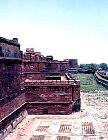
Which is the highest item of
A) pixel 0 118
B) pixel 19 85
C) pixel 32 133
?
pixel 19 85

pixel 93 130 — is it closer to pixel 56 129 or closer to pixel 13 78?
pixel 56 129

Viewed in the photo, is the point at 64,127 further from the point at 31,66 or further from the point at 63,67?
the point at 63,67

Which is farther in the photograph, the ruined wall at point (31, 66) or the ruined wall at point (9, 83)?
the ruined wall at point (31, 66)

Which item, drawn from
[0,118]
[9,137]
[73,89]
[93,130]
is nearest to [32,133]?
[9,137]

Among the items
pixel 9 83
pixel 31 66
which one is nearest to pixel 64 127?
pixel 9 83

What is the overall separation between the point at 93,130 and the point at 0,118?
5586mm

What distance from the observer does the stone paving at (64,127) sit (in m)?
14.5

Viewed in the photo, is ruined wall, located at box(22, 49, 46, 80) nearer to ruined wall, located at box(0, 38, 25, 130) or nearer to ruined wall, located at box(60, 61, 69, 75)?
ruined wall, located at box(0, 38, 25, 130)

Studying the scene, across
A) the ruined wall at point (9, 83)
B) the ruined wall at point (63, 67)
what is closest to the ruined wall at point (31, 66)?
the ruined wall at point (9, 83)

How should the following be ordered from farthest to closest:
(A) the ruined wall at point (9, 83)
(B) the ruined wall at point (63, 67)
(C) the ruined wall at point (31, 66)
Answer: (B) the ruined wall at point (63, 67) < (C) the ruined wall at point (31, 66) < (A) the ruined wall at point (9, 83)

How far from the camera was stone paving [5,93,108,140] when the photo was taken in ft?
47.4

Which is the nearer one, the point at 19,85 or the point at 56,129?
the point at 56,129

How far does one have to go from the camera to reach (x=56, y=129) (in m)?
15.9

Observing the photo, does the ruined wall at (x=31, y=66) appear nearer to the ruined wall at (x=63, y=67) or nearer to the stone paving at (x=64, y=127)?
the stone paving at (x=64, y=127)
